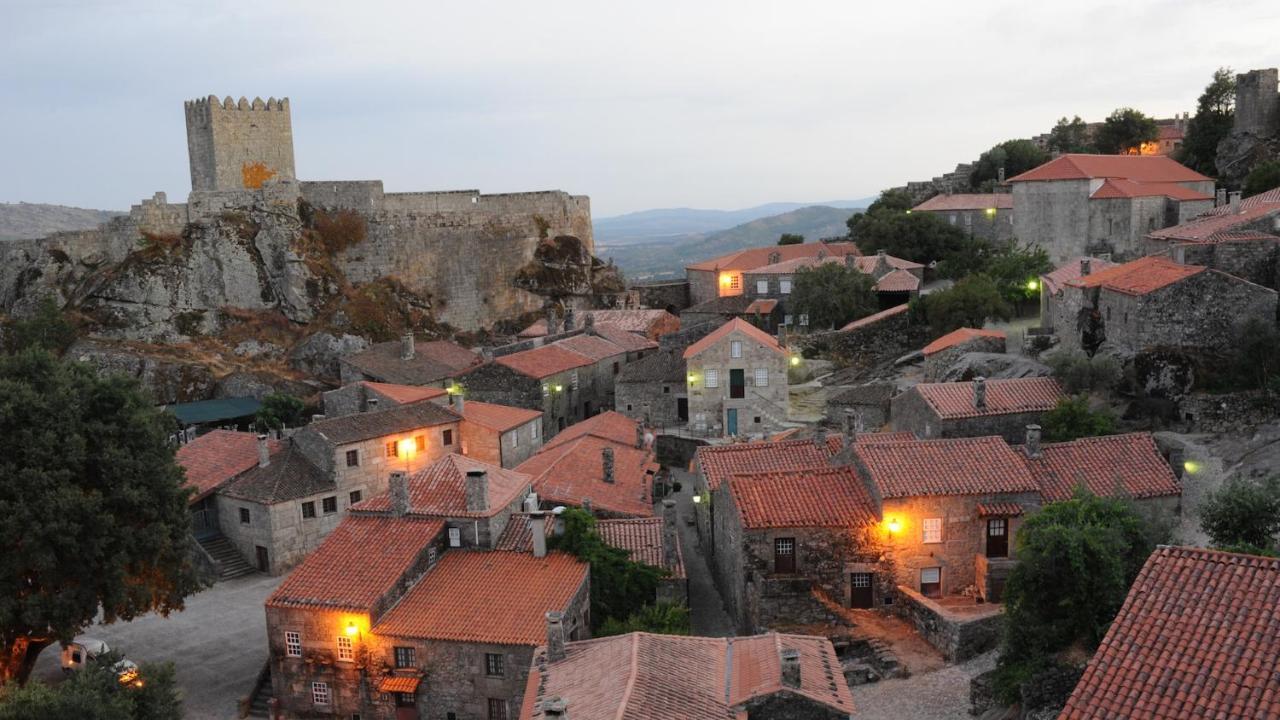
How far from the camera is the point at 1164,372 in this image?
1243 inches

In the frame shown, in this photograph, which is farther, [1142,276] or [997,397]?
[1142,276]

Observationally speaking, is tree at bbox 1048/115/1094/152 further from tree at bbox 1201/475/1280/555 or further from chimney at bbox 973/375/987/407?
tree at bbox 1201/475/1280/555

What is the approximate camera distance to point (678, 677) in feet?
58.0

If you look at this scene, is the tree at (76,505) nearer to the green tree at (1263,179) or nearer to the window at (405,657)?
the window at (405,657)

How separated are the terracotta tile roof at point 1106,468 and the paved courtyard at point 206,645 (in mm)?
A: 22431

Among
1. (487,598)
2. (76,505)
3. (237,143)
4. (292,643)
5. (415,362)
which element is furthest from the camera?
(237,143)

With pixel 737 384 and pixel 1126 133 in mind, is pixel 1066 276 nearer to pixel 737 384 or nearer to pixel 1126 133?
pixel 737 384

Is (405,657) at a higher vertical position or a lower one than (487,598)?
lower

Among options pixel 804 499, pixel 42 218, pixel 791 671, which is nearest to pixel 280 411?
pixel 804 499

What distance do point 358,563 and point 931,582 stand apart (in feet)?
49.6

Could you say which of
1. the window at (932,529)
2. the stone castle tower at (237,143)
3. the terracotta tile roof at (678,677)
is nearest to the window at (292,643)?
the terracotta tile roof at (678,677)

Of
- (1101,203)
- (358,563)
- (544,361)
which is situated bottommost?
(358,563)

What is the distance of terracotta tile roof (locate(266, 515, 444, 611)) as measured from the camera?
995 inches

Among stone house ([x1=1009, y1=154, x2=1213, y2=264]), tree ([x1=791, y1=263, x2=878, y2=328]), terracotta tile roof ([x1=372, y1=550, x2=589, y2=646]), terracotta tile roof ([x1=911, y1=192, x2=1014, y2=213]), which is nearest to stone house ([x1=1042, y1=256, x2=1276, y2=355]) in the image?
terracotta tile roof ([x1=372, y1=550, x2=589, y2=646])
